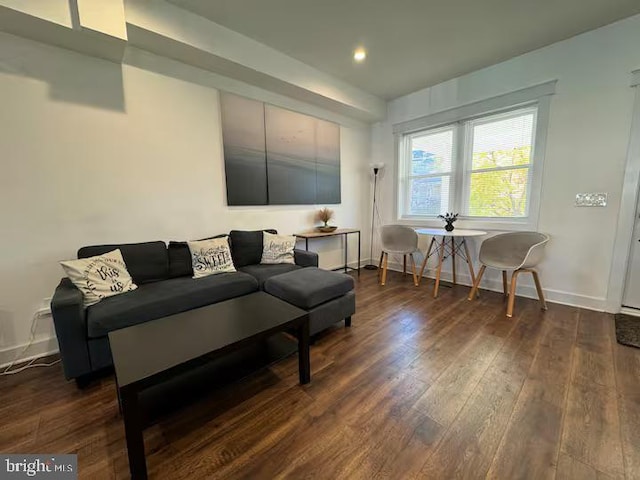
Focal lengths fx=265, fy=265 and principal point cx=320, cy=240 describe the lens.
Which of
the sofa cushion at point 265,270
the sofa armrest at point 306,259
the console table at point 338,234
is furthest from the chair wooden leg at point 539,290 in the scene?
the sofa cushion at point 265,270

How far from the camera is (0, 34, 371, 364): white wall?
6.44 ft

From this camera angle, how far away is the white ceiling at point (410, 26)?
2184 mm

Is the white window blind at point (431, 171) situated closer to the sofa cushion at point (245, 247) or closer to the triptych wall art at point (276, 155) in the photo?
the triptych wall art at point (276, 155)

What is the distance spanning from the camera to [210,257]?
8.42 feet

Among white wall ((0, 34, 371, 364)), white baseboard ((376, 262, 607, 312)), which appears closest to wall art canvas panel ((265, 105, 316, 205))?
white wall ((0, 34, 371, 364))

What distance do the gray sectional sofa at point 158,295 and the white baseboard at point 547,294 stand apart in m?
2.05

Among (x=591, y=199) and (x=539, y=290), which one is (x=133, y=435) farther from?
(x=591, y=199)

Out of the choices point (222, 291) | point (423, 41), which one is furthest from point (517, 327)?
point (423, 41)

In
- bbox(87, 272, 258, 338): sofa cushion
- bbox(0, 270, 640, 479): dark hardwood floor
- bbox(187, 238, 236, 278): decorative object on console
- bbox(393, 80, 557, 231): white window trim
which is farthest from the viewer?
bbox(393, 80, 557, 231): white window trim

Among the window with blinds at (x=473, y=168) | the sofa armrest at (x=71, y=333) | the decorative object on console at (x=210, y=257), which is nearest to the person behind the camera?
the sofa armrest at (x=71, y=333)

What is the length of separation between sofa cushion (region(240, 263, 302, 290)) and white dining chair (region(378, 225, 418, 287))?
143 centimetres

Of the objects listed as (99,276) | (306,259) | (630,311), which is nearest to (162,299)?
(99,276)

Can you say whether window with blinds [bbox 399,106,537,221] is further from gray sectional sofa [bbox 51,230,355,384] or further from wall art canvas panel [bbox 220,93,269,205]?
wall art canvas panel [bbox 220,93,269,205]

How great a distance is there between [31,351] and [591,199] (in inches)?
202
